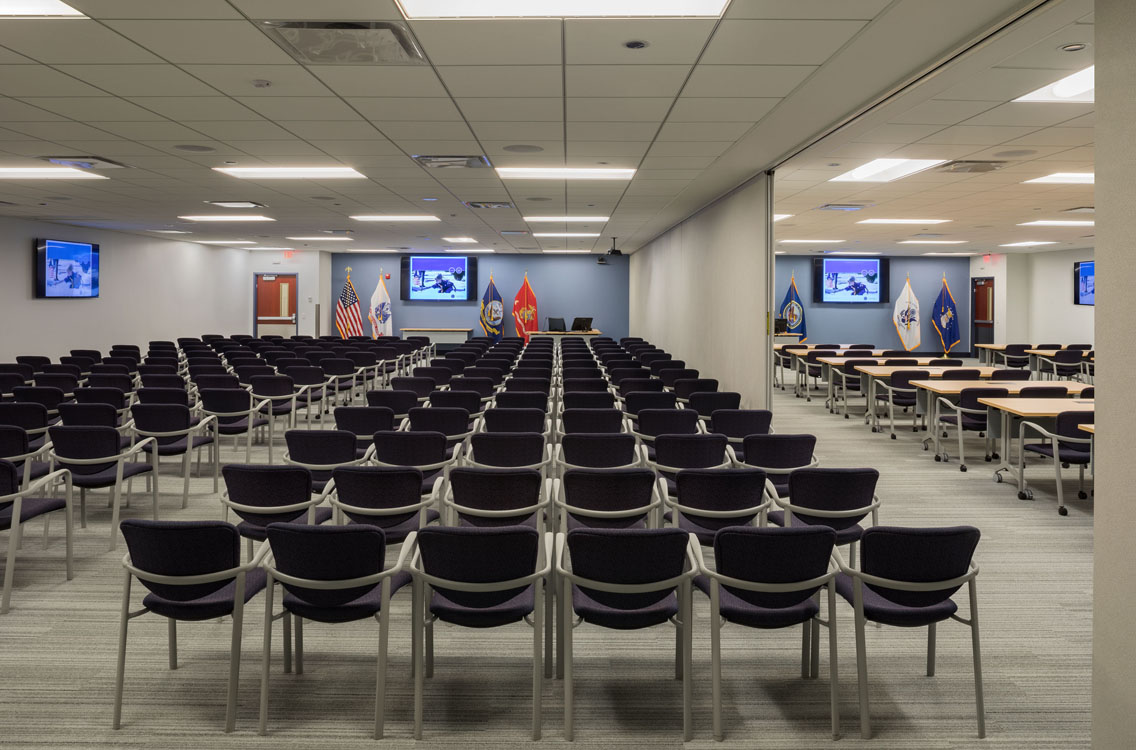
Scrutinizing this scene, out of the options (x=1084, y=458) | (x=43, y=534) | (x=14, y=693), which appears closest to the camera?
(x=14, y=693)

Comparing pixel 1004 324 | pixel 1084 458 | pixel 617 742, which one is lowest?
pixel 617 742

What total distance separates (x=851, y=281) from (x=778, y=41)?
22584 millimetres

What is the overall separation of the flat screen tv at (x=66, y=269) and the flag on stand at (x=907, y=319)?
70.2 ft

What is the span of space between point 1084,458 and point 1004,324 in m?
19.6

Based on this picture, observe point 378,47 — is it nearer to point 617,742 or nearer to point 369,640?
point 369,640

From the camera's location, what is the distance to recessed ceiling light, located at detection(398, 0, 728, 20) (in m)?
4.29

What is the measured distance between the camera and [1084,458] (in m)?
7.02

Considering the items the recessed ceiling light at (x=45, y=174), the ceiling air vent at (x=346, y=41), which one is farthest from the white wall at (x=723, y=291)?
the recessed ceiling light at (x=45, y=174)

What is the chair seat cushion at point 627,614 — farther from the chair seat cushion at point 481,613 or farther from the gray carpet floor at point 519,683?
the gray carpet floor at point 519,683

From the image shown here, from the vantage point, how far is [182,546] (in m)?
3.21

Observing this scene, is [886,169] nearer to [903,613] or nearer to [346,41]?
[346,41]

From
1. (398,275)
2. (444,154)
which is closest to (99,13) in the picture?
(444,154)

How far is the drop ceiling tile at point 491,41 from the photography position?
453 cm

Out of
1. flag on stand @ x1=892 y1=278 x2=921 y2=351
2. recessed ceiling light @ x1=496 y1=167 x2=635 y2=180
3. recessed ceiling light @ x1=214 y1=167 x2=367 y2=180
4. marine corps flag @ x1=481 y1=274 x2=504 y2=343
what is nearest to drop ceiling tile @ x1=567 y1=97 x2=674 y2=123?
recessed ceiling light @ x1=496 y1=167 x2=635 y2=180
